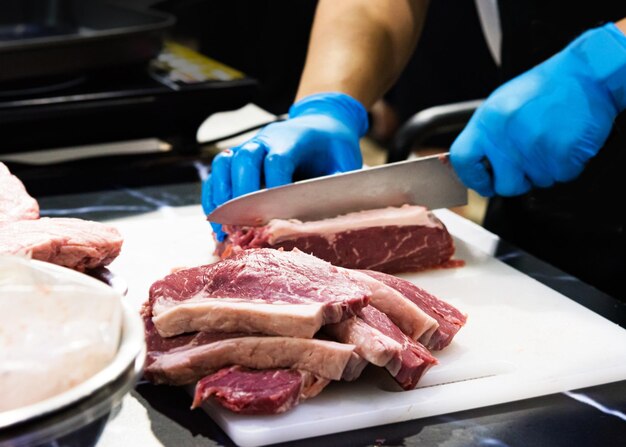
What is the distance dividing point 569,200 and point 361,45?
2.52ft

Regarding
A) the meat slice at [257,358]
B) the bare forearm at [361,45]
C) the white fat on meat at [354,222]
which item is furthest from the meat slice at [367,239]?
the bare forearm at [361,45]

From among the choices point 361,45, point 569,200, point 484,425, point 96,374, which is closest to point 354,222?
point 484,425

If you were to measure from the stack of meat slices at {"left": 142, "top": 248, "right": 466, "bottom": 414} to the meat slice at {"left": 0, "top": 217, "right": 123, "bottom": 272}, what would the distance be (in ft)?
0.50

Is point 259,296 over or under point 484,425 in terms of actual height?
over

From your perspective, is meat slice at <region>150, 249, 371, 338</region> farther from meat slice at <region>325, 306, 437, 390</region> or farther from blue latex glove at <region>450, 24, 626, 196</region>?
blue latex glove at <region>450, 24, 626, 196</region>

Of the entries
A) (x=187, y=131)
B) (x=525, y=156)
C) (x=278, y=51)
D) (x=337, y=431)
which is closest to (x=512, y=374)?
(x=337, y=431)

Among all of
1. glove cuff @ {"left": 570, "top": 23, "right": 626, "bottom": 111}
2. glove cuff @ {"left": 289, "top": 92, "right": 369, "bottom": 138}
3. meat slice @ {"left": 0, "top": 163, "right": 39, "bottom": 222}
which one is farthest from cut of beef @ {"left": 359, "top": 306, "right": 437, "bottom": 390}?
glove cuff @ {"left": 289, "top": 92, "right": 369, "bottom": 138}

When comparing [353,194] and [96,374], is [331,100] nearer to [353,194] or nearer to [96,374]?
[353,194]

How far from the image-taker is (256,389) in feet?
4.66

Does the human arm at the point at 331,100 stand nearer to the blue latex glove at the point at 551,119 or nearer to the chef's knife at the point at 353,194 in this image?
the chef's knife at the point at 353,194

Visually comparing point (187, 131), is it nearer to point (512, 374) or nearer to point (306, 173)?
point (306, 173)

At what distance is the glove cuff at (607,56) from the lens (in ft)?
6.73

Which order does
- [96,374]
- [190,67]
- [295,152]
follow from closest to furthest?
[96,374] → [295,152] → [190,67]

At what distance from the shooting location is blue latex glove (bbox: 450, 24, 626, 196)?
2.08 m
